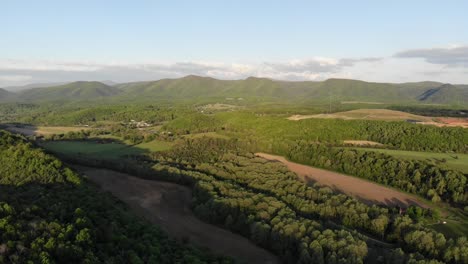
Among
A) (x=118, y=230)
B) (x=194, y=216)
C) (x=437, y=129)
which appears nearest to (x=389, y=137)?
(x=437, y=129)

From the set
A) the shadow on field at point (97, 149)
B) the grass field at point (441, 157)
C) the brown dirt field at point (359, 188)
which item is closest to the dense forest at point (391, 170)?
the brown dirt field at point (359, 188)

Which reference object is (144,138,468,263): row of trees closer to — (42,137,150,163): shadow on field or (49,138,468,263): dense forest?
(49,138,468,263): dense forest

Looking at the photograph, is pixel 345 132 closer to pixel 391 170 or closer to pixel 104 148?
pixel 391 170

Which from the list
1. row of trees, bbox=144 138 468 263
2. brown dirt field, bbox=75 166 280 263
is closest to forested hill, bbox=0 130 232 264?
brown dirt field, bbox=75 166 280 263

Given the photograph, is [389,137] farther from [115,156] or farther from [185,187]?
[115,156]

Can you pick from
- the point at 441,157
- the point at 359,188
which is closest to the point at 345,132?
the point at 441,157

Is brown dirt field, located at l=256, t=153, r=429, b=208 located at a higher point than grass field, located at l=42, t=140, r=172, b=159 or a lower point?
lower

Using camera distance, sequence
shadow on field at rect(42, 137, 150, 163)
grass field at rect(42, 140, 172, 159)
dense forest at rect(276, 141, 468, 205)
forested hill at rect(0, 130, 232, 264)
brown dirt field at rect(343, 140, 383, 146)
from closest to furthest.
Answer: forested hill at rect(0, 130, 232, 264)
dense forest at rect(276, 141, 468, 205)
shadow on field at rect(42, 137, 150, 163)
grass field at rect(42, 140, 172, 159)
brown dirt field at rect(343, 140, 383, 146)
